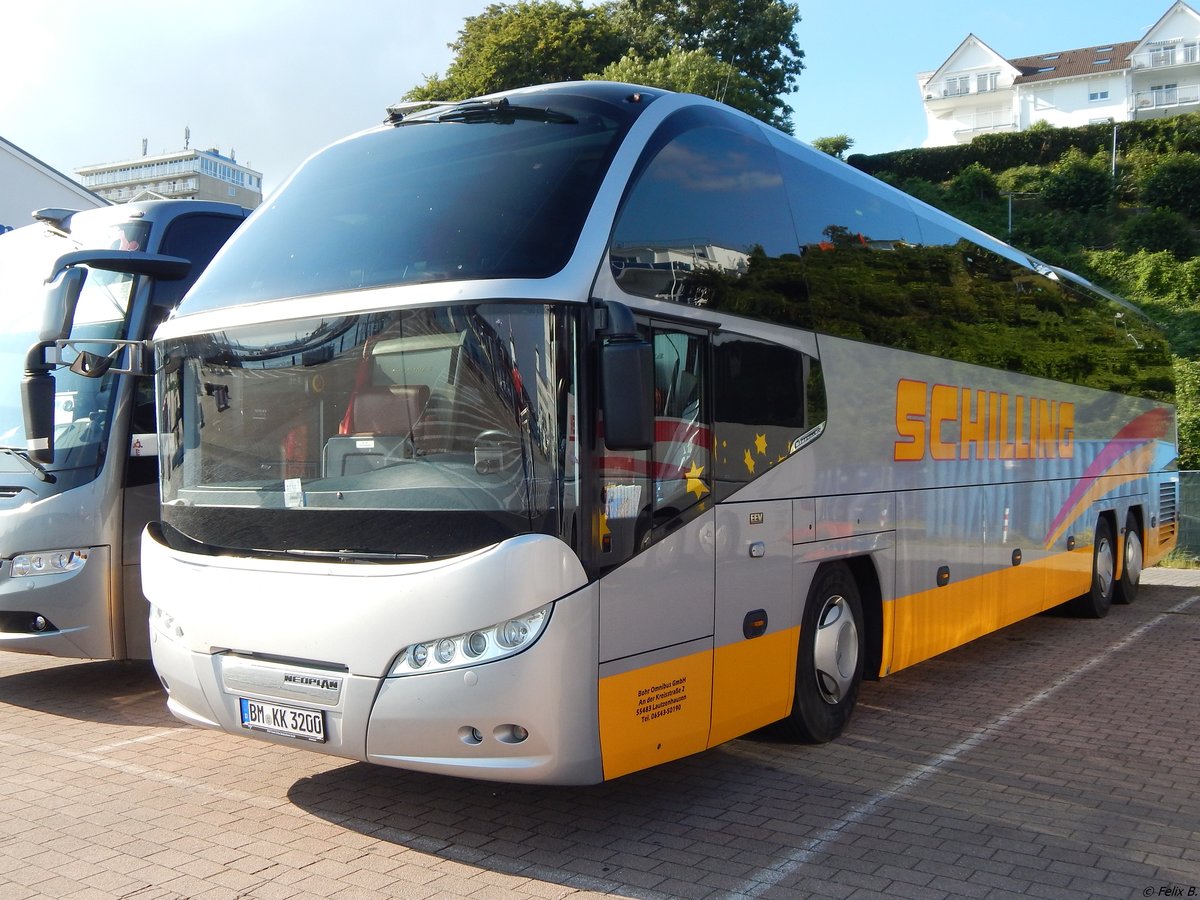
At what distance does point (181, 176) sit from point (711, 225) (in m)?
176

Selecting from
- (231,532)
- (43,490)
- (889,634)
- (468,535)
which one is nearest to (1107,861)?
(889,634)

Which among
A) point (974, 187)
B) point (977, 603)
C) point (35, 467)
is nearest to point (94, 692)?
point (35, 467)

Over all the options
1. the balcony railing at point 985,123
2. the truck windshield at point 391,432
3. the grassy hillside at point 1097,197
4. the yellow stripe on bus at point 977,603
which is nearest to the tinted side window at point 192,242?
the truck windshield at point 391,432

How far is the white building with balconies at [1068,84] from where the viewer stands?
79.8 m

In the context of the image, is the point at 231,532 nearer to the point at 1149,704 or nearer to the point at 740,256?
the point at 740,256

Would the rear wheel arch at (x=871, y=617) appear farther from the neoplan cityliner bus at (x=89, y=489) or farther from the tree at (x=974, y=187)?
the tree at (x=974, y=187)

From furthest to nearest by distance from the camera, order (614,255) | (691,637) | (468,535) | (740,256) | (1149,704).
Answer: (1149,704) < (740,256) < (691,637) < (614,255) < (468,535)

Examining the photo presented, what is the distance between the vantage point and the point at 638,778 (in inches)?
249

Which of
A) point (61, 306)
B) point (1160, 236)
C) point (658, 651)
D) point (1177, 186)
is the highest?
point (1177, 186)

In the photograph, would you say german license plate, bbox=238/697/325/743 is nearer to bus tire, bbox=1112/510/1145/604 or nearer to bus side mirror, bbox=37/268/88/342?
bus side mirror, bbox=37/268/88/342

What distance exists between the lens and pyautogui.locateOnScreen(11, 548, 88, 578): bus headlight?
24.7 ft

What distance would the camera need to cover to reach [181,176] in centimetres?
16612

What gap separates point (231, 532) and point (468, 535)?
4.61 feet

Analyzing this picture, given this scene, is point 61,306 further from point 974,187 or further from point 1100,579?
point 974,187
